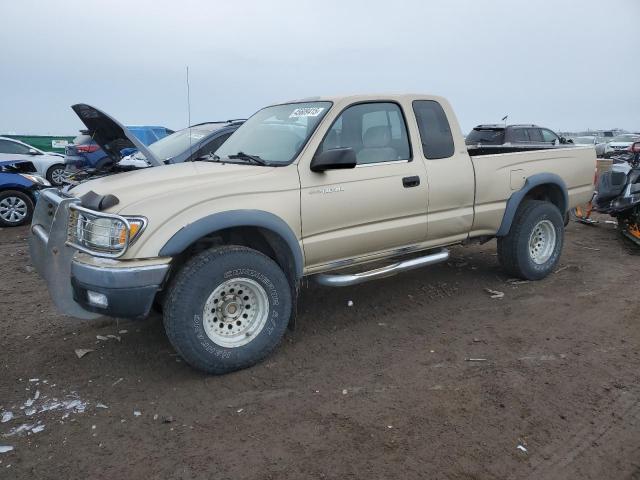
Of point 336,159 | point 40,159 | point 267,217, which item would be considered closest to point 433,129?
point 336,159

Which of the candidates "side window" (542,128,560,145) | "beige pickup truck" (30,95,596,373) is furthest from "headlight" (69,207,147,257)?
"side window" (542,128,560,145)

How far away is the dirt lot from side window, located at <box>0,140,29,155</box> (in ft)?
33.4

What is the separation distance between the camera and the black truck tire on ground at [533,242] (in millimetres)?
5434

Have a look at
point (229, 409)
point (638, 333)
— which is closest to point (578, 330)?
point (638, 333)

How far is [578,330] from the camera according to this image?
4.33 metres

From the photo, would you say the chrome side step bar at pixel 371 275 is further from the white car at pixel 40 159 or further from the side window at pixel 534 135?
the side window at pixel 534 135

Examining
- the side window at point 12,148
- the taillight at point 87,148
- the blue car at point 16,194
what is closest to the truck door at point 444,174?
the blue car at point 16,194

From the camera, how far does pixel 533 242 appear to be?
5746 mm

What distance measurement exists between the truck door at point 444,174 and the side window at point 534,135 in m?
12.9

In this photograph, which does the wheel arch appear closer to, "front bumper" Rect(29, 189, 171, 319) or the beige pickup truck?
the beige pickup truck

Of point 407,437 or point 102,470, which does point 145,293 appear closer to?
point 102,470

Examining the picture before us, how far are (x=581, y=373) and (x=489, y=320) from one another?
111cm

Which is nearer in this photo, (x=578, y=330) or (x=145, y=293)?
(x=145, y=293)

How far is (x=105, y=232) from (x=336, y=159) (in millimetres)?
1660
